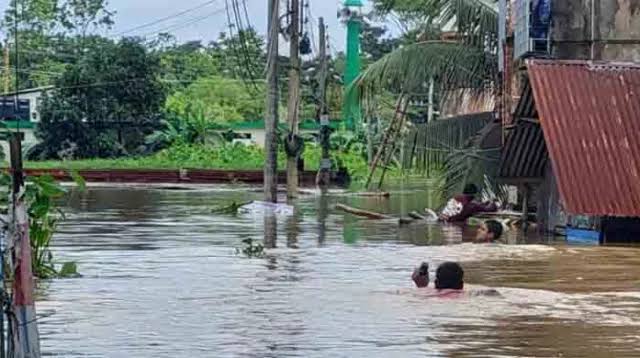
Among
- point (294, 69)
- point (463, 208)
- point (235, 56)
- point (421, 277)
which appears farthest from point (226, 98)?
point (421, 277)

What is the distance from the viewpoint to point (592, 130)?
24578mm

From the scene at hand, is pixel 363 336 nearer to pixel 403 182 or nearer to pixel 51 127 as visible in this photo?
pixel 403 182

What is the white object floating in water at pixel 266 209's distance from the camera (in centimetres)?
3262

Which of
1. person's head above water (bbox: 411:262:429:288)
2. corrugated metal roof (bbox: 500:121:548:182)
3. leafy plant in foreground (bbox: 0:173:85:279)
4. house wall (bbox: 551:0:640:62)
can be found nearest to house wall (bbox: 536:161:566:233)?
corrugated metal roof (bbox: 500:121:548:182)

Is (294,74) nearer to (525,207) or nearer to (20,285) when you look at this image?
(525,207)

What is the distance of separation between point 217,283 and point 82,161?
49.9 m

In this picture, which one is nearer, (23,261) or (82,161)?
(23,261)

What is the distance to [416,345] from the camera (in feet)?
39.7

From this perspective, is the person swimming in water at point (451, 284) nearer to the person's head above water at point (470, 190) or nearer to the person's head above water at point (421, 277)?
the person's head above water at point (421, 277)

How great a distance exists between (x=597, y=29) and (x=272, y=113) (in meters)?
10.4

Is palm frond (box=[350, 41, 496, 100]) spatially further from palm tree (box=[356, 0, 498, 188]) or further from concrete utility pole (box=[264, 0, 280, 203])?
concrete utility pole (box=[264, 0, 280, 203])

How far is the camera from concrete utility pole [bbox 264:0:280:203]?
34.2m

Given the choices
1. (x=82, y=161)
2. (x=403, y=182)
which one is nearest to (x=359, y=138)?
(x=403, y=182)

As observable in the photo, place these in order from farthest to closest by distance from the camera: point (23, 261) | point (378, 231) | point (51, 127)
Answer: point (51, 127), point (378, 231), point (23, 261)
